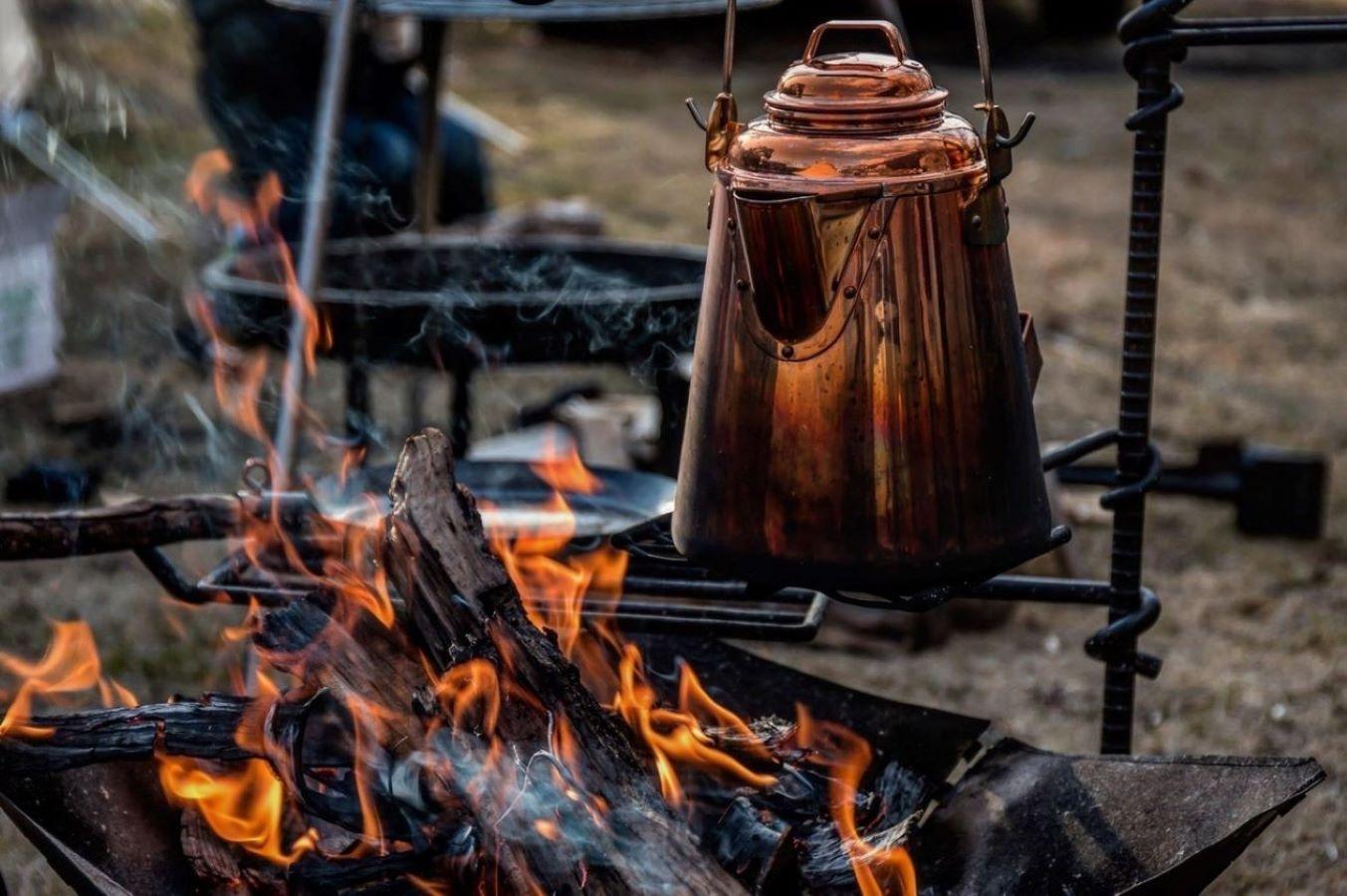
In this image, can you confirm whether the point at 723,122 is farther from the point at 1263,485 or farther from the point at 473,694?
the point at 1263,485

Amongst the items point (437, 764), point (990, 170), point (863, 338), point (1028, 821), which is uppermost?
point (990, 170)

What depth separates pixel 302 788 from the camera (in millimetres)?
1612

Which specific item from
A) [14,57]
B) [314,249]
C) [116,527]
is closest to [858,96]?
[116,527]

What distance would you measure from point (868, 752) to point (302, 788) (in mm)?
723

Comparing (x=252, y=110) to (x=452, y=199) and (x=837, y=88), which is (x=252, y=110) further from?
(x=837, y=88)

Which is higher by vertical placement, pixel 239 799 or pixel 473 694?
pixel 473 694

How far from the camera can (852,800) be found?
1794 millimetres

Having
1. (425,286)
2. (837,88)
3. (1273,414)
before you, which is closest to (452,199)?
(425,286)

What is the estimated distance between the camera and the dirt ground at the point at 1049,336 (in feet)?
10.8

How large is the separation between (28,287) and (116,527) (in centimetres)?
286

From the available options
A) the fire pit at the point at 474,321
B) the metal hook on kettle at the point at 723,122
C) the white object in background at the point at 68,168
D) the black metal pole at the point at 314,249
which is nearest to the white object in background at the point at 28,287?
the white object in background at the point at 68,168

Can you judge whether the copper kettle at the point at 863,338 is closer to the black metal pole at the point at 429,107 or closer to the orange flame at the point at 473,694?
the orange flame at the point at 473,694

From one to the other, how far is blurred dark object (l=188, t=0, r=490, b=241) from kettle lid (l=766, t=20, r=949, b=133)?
9.83 feet

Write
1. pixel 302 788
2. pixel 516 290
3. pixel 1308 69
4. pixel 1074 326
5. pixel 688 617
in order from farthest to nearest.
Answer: pixel 1308 69 → pixel 1074 326 → pixel 516 290 → pixel 688 617 → pixel 302 788
